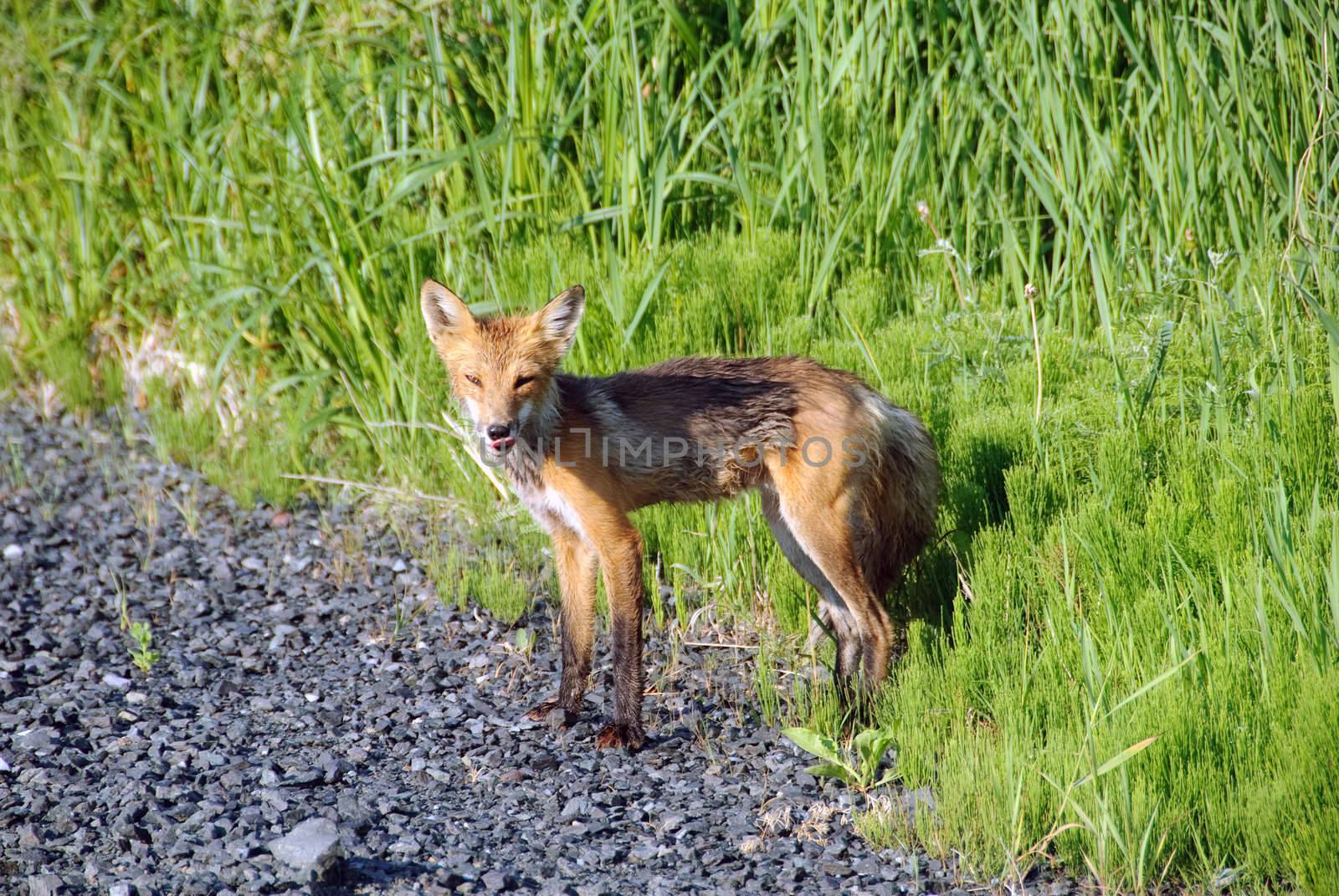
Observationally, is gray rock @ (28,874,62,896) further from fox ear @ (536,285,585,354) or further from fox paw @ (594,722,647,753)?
fox ear @ (536,285,585,354)

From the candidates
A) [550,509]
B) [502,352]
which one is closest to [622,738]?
[550,509]

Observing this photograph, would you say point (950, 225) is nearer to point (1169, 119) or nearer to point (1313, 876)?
point (1169, 119)

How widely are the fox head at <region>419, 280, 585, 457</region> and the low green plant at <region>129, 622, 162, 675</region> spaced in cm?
164

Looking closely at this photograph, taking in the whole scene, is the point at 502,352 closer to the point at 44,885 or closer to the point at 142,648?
the point at 142,648

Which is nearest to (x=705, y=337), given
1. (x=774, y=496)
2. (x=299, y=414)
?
(x=774, y=496)

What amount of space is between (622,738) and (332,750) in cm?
98

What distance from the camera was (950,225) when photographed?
5.70 m

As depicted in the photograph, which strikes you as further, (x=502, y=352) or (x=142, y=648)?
(x=142, y=648)

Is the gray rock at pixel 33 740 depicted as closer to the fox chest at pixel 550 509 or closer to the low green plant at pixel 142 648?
the low green plant at pixel 142 648

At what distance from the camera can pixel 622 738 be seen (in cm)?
398

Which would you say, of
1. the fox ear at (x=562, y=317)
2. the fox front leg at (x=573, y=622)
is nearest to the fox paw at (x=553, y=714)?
the fox front leg at (x=573, y=622)

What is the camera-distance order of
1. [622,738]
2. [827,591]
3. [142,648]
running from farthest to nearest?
[142,648] → [827,591] → [622,738]

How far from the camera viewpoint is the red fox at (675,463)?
4.01m

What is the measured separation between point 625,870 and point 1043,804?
116 cm
